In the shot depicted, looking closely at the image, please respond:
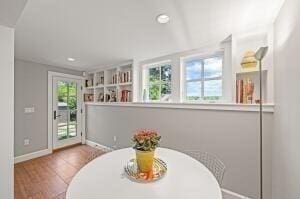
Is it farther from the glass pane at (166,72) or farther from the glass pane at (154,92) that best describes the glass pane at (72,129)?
the glass pane at (166,72)

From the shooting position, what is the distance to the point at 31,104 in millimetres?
3580

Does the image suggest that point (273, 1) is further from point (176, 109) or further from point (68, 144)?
point (68, 144)

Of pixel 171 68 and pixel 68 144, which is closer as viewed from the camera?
pixel 171 68

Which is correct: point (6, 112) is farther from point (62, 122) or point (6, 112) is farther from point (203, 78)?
point (62, 122)

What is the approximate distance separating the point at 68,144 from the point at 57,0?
3.77 metres

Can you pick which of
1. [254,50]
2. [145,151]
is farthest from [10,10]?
[254,50]

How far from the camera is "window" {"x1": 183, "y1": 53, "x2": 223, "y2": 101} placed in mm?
2379

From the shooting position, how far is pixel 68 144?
14.2 ft

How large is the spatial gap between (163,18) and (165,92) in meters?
1.44

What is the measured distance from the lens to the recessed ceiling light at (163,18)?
5.87 feet

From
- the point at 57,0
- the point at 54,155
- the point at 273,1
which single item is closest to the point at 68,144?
the point at 54,155

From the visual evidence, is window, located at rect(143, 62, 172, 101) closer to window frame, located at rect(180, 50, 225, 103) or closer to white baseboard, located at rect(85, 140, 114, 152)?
window frame, located at rect(180, 50, 225, 103)

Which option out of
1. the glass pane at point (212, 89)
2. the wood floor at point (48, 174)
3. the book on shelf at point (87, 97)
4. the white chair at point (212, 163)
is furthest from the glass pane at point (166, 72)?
the book on shelf at point (87, 97)

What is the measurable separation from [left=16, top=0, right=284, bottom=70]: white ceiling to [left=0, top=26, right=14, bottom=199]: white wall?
466 mm
